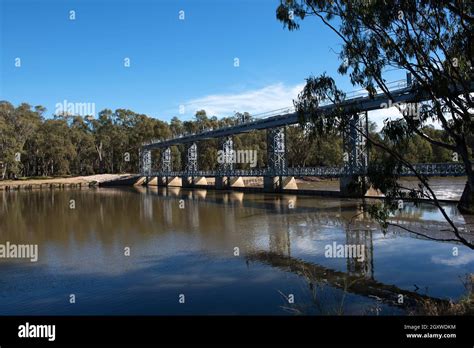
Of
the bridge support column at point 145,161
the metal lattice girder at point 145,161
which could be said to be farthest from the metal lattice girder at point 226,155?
the metal lattice girder at point 145,161

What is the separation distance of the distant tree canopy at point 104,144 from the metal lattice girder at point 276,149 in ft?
86.6

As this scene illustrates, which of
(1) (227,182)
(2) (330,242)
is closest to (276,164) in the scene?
(1) (227,182)

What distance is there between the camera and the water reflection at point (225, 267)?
34.1 feet

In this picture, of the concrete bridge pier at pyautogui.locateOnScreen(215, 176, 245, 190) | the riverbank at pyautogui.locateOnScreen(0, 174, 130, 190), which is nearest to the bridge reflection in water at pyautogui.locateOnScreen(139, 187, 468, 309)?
the concrete bridge pier at pyautogui.locateOnScreen(215, 176, 245, 190)

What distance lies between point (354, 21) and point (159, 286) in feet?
27.8

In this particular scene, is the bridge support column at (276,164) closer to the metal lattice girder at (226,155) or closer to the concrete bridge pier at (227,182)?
the concrete bridge pier at (227,182)

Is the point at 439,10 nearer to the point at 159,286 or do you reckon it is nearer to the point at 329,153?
the point at 159,286

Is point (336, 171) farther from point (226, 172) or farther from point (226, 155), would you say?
point (226, 155)

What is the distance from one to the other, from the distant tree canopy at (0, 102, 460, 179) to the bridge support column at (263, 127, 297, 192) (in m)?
26.5

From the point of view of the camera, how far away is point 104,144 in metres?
99.9

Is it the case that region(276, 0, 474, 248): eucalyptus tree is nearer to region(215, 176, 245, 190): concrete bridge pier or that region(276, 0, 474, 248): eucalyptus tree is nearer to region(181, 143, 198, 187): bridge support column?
region(215, 176, 245, 190): concrete bridge pier

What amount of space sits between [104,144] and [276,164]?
61.9 m

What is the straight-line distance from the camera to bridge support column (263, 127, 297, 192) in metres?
47.9
